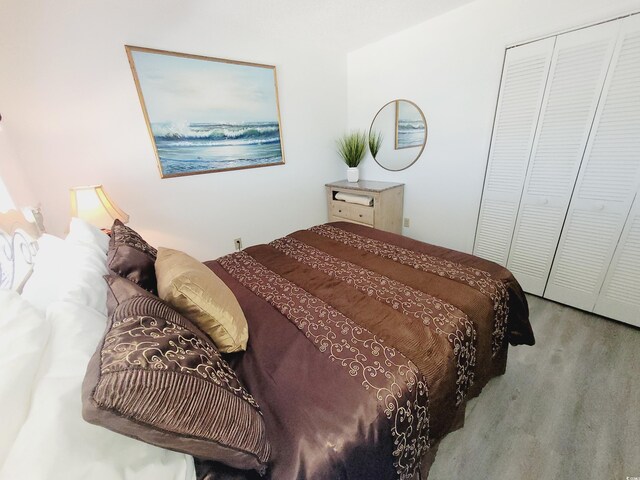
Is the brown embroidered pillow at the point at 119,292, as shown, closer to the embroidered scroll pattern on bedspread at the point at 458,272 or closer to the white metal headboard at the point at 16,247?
the white metal headboard at the point at 16,247

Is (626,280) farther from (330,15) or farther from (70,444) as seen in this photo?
(330,15)

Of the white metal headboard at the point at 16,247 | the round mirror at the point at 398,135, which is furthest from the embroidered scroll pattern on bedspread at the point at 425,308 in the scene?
the round mirror at the point at 398,135

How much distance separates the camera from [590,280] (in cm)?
191

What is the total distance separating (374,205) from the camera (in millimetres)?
2775

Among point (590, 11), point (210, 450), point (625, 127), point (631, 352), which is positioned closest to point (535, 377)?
point (631, 352)

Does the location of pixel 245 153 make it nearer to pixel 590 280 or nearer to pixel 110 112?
pixel 110 112

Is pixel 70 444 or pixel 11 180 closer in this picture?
pixel 70 444

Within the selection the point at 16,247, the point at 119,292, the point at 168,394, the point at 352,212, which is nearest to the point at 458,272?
the point at 168,394

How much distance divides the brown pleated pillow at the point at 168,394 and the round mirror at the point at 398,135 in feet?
9.01

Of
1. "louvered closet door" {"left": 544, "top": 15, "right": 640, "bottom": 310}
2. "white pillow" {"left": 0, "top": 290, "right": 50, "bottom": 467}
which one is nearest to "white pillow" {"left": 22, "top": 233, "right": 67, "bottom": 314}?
"white pillow" {"left": 0, "top": 290, "right": 50, "bottom": 467}

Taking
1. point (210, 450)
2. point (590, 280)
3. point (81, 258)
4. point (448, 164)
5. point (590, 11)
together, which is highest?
point (590, 11)

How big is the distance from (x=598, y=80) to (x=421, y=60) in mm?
1351

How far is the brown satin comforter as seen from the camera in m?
0.74

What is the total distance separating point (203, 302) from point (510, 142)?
250 cm
